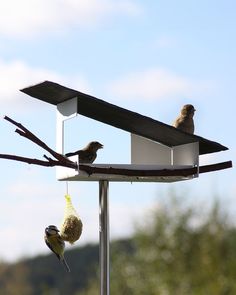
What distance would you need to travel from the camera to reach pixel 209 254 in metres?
11.3

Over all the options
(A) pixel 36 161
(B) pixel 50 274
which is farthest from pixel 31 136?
(B) pixel 50 274

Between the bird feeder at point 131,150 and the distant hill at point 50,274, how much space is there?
9.21 m

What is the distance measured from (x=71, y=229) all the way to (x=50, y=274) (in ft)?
34.3

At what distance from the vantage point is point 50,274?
13867 millimetres

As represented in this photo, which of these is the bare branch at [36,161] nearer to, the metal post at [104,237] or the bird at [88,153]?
the bird at [88,153]

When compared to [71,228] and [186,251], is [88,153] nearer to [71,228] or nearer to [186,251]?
[71,228]

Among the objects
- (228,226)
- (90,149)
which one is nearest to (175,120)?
(90,149)

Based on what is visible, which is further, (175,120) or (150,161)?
(175,120)

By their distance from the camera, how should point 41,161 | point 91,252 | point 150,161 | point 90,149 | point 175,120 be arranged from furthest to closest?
1. point 91,252
2. point 175,120
3. point 150,161
4. point 90,149
5. point 41,161

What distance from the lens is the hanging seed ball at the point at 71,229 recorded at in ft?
11.8

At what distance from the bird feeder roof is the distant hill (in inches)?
365

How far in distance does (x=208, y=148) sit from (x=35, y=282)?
1099cm

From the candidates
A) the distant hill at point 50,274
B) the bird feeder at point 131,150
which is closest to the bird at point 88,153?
the bird feeder at point 131,150

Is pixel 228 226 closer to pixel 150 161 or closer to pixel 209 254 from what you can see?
pixel 209 254
